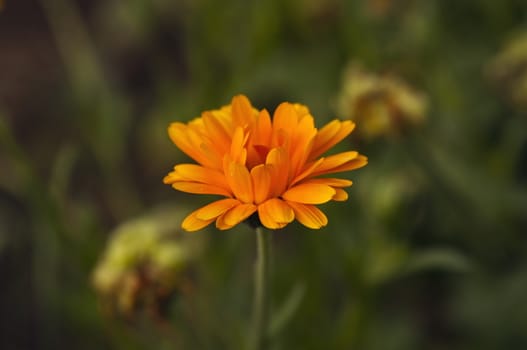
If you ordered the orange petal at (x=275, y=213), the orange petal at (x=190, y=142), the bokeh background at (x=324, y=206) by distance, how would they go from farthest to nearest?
1. the bokeh background at (x=324, y=206)
2. the orange petal at (x=190, y=142)
3. the orange petal at (x=275, y=213)

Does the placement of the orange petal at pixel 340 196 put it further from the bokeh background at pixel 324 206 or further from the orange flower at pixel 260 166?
the bokeh background at pixel 324 206

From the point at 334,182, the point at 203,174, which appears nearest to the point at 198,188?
the point at 203,174

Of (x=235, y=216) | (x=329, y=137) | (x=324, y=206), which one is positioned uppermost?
(x=324, y=206)

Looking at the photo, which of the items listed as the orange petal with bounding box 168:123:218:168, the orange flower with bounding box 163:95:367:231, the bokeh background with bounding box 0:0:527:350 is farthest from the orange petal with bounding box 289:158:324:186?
the bokeh background with bounding box 0:0:527:350

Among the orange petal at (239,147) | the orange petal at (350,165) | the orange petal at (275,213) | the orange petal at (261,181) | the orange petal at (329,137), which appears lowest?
the orange petal at (275,213)

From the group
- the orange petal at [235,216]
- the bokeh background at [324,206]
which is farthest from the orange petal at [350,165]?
the bokeh background at [324,206]

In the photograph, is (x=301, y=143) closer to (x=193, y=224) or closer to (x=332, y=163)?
(x=332, y=163)
